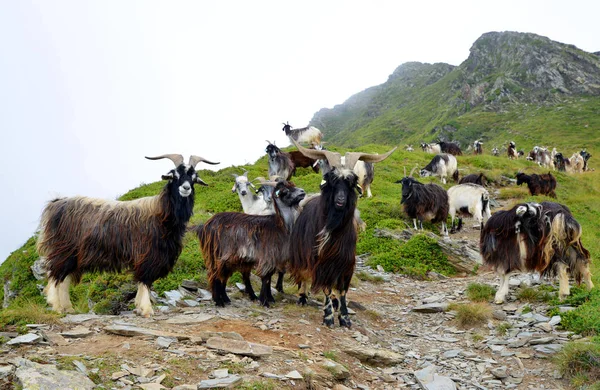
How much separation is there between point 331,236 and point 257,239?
132cm

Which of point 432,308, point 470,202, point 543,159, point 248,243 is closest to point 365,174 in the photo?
point 470,202

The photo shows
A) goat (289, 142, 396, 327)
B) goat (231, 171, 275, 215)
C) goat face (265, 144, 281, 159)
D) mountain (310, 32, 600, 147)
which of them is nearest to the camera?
goat (289, 142, 396, 327)

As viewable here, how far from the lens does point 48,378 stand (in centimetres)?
355

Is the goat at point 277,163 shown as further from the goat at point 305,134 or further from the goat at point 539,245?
the goat at point 539,245

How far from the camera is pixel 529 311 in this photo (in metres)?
7.37

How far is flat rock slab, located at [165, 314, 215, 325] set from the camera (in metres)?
5.98

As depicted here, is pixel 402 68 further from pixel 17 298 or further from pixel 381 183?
pixel 17 298

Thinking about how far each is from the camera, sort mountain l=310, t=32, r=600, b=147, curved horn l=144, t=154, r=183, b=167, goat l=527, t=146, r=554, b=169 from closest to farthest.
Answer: curved horn l=144, t=154, r=183, b=167 < goat l=527, t=146, r=554, b=169 < mountain l=310, t=32, r=600, b=147

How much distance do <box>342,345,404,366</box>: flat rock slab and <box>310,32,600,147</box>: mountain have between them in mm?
54026

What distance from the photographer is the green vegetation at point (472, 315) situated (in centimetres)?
720

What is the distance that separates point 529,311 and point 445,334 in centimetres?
150

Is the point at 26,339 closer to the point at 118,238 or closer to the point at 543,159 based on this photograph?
the point at 118,238

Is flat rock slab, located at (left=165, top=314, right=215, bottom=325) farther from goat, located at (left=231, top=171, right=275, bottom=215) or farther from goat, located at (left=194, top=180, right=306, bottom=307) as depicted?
goat, located at (left=231, top=171, right=275, bottom=215)

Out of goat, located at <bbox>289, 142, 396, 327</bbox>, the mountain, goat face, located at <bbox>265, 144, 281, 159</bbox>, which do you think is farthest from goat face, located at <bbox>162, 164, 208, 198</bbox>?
the mountain
